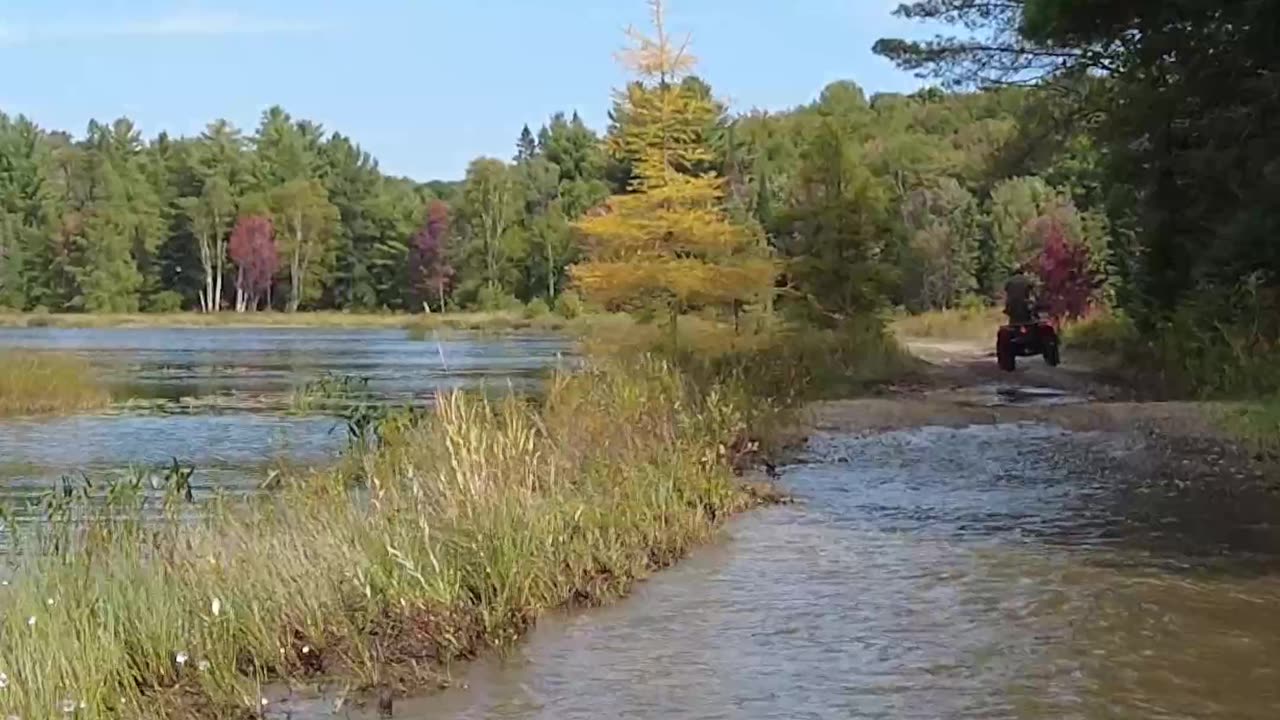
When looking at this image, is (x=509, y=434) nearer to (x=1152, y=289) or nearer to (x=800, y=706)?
(x=800, y=706)

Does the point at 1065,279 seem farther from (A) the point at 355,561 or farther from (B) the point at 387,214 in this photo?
(B) the point at 387,214

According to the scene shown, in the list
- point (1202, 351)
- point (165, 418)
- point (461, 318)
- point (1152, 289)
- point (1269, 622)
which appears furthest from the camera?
point (461, 318)

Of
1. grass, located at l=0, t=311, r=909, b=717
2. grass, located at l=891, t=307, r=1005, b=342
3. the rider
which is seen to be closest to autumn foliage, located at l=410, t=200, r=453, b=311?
grass, located at l=891, t=307, r=1005, b=342

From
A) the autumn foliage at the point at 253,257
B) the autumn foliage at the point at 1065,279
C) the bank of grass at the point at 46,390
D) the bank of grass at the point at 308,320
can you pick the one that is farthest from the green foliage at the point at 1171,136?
the autumn foliage at the point at 253,257

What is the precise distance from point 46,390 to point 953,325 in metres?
31.9

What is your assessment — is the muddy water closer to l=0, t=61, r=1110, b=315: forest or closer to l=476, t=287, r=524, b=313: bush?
l=0, t=61, r=1110, b=315: forest

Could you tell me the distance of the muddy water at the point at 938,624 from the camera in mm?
6359

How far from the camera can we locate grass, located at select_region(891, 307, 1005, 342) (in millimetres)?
48188

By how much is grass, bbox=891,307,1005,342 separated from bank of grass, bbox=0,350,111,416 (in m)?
26.5

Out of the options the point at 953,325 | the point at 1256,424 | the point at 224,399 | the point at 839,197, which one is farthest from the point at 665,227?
the point at 953,325

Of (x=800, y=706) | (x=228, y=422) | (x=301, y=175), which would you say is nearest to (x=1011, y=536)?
(x=800, y=706)

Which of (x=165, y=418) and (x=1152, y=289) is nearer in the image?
(x=165, y=418)

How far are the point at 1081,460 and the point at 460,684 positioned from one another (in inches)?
353

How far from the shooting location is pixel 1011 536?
1012 cm
